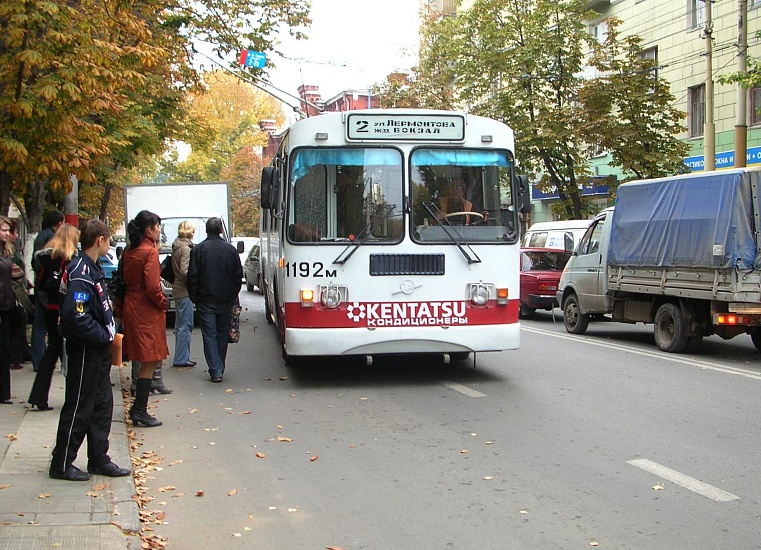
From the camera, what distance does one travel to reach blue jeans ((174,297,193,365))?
38.5 ft

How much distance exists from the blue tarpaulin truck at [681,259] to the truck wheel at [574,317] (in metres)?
0.26

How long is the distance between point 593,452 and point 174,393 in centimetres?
514

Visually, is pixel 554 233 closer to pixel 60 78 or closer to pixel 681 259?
pixel 681 259

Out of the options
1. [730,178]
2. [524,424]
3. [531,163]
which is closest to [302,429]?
[524,424]

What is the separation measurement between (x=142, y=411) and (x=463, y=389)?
367 centimetres

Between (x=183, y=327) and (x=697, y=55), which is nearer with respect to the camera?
(x=183, y=327)

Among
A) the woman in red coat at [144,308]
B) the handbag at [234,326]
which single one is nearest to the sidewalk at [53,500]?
the woman in red coat at [144,308]

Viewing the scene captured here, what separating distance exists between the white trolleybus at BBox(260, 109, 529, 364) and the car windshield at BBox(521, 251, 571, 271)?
10.7 meters

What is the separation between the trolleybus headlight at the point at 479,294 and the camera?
10.1 m

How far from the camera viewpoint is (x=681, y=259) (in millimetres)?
13031

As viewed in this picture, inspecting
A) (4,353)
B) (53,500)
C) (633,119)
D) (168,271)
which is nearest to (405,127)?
(168,271)

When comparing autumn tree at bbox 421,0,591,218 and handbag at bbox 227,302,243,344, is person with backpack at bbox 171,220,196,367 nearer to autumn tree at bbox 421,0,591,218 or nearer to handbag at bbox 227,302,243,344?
handbag at bbox 227,302,243,344

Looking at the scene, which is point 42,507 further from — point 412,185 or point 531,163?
point 531,163

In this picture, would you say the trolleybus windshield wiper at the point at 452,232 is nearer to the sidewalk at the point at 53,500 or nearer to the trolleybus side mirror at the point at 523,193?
the trolleybus side mirror at the point at 523,193
